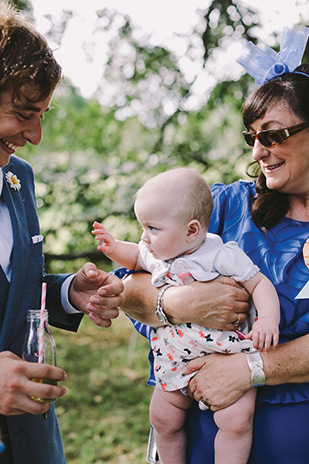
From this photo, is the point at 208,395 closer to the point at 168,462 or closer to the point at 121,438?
the point at 168,462

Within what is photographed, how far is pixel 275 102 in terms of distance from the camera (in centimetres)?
242

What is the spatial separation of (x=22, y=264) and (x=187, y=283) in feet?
2.28

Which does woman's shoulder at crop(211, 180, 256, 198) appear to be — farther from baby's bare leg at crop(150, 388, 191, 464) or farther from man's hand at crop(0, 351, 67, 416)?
man's hand at crop(0, 351, 67, 416)

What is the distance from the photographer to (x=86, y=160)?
20.9ft

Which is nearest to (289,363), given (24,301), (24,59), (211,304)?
(211,304)

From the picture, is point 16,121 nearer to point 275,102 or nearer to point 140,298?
point 140,298

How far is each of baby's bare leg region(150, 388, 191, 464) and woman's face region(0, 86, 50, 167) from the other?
3.93 feet

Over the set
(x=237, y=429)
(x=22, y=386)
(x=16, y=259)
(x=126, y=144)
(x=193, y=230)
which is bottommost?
(x=126, y=144)

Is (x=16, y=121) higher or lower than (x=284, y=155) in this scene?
higher

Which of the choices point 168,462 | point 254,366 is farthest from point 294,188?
point 168,462

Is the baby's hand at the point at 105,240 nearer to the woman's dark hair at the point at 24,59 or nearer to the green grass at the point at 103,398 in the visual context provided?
the woman's dark hair at the point at 24,59

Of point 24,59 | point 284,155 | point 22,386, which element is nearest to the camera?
point 22,386

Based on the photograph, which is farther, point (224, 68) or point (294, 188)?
point (224, 68)

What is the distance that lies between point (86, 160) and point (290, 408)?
4.66 m
